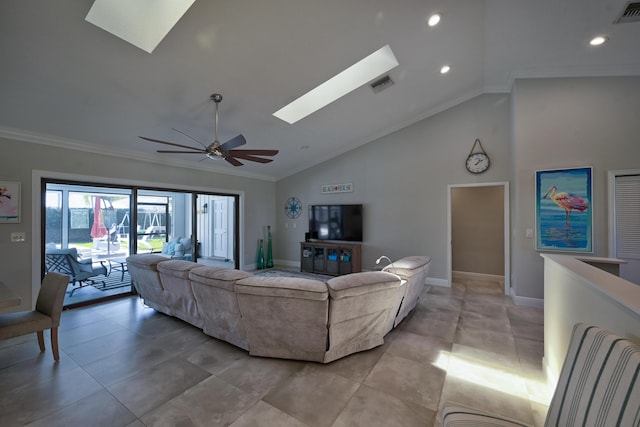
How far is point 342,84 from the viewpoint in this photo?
4.06 meters

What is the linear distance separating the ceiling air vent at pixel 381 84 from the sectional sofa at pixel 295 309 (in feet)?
9.16

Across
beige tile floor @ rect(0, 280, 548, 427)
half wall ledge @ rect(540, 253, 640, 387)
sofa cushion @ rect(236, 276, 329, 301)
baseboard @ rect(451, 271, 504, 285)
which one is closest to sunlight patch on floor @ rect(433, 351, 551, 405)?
beige tile floor @ rect(0, 280, 548, 427)

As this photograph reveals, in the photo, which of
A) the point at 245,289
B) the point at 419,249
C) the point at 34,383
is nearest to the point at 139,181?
the point at 34,383

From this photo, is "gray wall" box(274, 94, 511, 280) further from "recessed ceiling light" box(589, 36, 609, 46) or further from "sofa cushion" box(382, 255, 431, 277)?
"sofa cushion" box(382, 255, 431, 277)

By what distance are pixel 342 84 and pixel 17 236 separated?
504cm

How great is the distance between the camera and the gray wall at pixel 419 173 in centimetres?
471

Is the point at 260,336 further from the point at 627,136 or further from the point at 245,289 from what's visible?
the point at 627,136

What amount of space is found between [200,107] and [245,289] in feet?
8.97

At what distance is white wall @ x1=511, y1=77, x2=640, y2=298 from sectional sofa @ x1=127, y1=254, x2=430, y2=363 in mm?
2473

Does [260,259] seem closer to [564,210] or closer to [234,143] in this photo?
[234,143]

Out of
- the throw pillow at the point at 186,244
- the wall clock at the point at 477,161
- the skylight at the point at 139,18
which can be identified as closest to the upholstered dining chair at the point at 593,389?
the skylight at the point at 139,18

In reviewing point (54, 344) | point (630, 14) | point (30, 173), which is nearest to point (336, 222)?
point (54, 344)

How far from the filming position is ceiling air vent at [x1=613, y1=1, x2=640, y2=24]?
2586mm

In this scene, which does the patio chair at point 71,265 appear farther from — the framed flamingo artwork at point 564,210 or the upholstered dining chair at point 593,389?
the framed flamingo artwork at point 564,210
